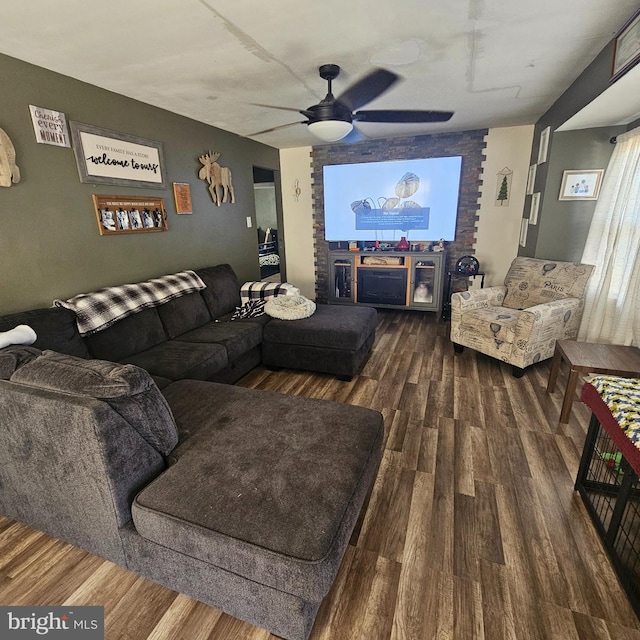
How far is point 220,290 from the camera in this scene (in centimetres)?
351

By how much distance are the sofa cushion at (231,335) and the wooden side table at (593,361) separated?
90.6 inches

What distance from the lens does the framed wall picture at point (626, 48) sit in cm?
177

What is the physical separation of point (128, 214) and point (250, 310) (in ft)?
4.27

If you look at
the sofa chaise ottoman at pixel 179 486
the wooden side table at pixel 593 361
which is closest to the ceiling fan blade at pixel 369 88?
the wooden side table at pixel 593 361

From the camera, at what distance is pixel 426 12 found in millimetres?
1732

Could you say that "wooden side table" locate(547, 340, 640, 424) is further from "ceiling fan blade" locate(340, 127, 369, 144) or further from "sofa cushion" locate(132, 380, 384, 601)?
"ceiling fan blade" locate(340, 127, 369, 144)

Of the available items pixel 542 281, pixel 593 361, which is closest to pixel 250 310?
pixel 593 361

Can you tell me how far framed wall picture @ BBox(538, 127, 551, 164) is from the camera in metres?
3.49

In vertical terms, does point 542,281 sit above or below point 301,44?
below

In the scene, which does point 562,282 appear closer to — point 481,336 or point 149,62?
point 481,336

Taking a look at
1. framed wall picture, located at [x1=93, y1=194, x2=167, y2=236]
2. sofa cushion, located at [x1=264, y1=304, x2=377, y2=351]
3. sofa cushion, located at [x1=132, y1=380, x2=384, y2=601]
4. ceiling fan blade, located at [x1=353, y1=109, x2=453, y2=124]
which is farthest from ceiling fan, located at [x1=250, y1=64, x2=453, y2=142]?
sofa cushion, located at [x1=132, y1=380, x2=384, y2=601]

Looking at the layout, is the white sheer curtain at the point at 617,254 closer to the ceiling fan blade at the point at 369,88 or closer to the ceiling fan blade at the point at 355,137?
the ceiling fan blade at the point at 369,88

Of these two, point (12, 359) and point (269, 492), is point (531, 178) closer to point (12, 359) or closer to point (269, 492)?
point (269, 492)

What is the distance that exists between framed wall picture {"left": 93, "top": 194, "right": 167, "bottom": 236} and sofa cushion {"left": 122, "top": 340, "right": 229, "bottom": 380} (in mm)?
1031
